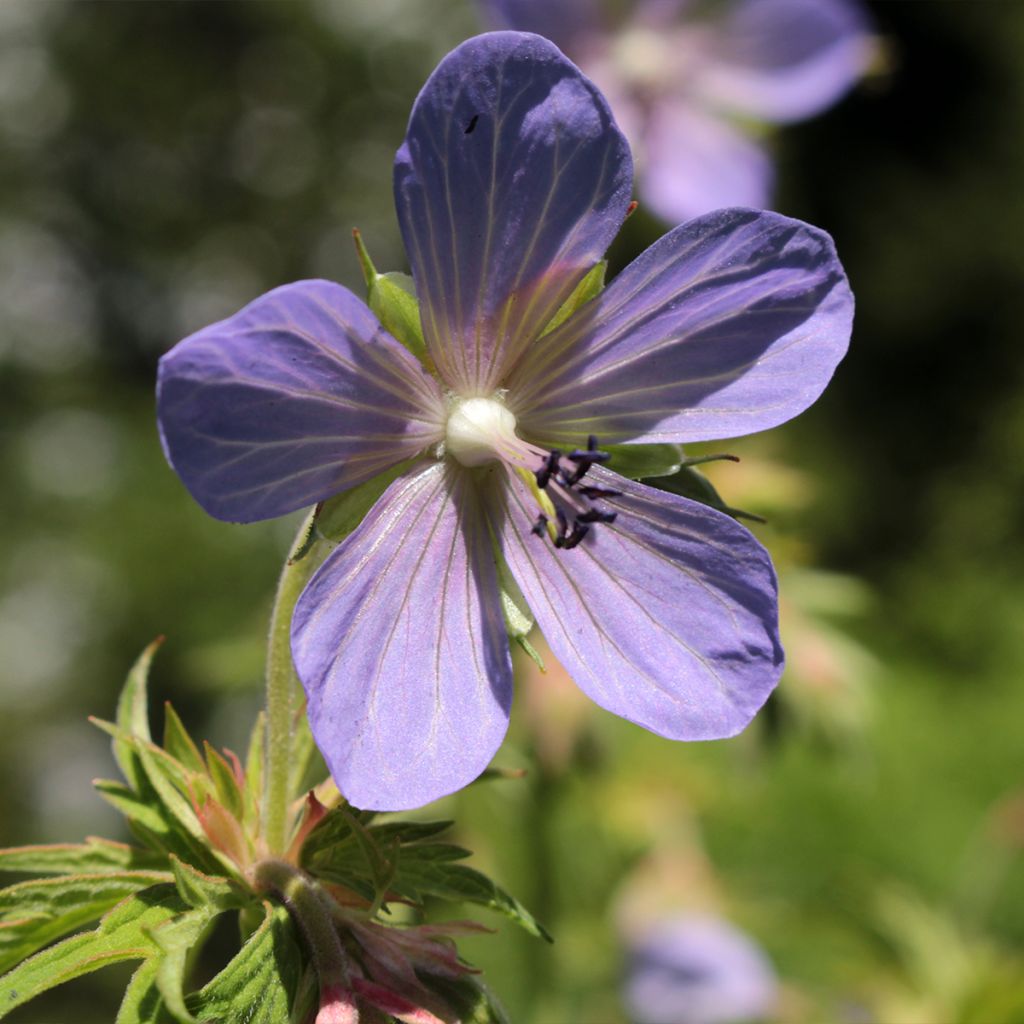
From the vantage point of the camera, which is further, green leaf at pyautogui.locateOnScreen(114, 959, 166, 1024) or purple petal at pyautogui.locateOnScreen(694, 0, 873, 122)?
purple petal at pyautogui.locateOnScreen(694, 0, 873, 122)

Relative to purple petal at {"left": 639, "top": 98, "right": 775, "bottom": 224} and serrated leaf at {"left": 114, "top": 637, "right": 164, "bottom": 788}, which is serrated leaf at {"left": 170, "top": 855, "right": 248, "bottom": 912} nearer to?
serrated leaf at {"left": 114, "top": 637, "right": 164, "bottom": 788}

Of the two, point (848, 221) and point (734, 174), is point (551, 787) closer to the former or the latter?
point (734, 174)

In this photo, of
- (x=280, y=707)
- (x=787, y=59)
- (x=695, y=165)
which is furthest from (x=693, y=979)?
(x=787, y=59)

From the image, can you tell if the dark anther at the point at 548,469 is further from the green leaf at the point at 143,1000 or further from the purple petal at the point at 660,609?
the green leaf at the point at 143,1000

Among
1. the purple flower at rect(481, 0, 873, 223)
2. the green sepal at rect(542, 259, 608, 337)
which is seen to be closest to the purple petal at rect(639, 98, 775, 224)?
the purple flower at rect(481, 0, 873, 223)

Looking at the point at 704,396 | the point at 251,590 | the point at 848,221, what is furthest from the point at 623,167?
the point at 848,221

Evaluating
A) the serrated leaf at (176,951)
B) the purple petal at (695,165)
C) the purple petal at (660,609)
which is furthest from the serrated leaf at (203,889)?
the purple petal at (695,165)
